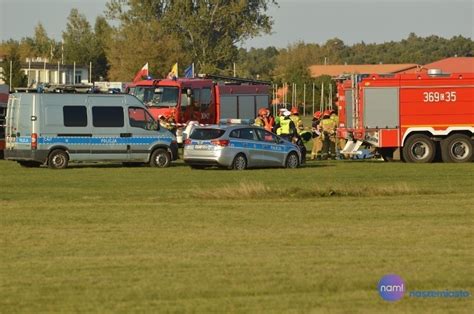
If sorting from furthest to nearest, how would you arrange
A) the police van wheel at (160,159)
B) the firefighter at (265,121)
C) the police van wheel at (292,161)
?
the firefighter at (265,121) < the police van wheel at (160,159) < the police van wheel at (292,161)

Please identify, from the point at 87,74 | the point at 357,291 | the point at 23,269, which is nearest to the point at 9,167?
the point at 23,269

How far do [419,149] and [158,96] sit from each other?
11.8 meters

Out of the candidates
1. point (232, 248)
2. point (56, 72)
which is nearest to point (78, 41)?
point (56, 72)

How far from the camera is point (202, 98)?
45656mm

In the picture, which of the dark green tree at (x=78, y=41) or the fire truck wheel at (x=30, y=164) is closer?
the fire truck wheel at (x=30, y=164)

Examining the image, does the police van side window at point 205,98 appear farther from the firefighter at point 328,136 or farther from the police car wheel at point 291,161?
the police car wheel at point 291,161

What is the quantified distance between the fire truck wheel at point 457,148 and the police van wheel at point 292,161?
5.14 metres

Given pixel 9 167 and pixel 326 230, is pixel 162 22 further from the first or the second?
pixel 326 230

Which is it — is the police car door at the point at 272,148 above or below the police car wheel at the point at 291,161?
above

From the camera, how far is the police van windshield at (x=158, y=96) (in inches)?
1757

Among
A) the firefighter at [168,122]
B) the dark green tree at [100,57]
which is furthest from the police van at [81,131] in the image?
the dark green tree at [100,57]

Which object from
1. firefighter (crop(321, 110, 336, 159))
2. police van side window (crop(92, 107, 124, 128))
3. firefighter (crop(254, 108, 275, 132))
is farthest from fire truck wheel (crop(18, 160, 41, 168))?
firefighter (crop(321, 110, 336, 159))

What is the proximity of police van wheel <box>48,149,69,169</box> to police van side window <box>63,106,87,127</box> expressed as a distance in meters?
0.80

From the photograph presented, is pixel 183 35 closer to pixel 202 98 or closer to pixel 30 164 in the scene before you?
pixel 202 98
